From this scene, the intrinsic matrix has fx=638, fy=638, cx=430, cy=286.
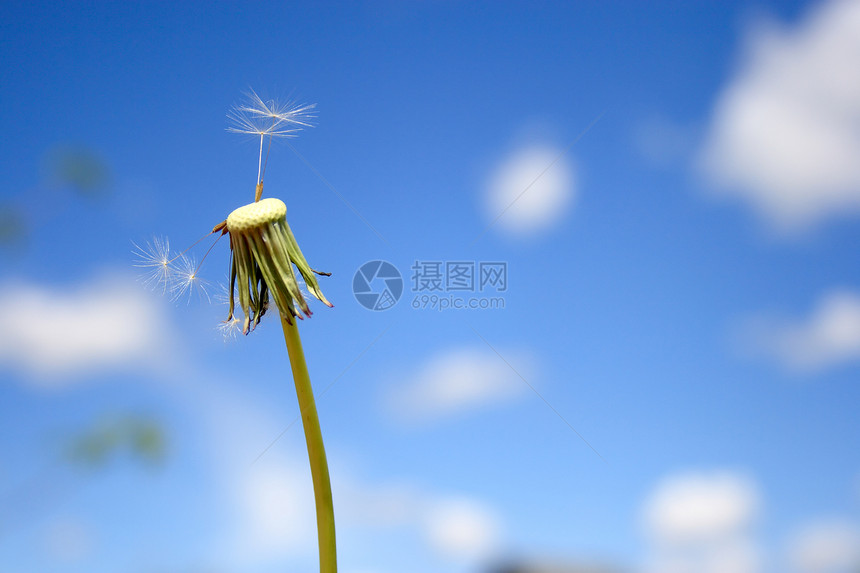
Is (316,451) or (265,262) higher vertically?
(265,262)

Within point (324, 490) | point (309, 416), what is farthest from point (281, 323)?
point (324, 490)

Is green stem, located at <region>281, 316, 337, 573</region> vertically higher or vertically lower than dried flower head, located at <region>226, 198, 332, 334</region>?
lower

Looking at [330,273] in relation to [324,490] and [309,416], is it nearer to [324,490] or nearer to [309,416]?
[309,416]

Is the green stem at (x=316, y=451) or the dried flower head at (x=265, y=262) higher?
the dried flower head at (x=265, y=262)
